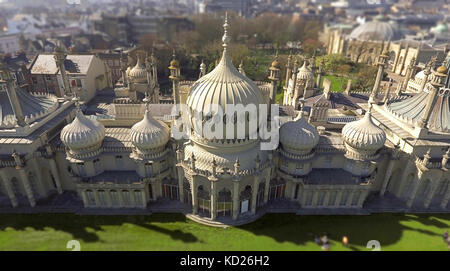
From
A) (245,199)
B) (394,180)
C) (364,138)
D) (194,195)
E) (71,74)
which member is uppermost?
(71,74)

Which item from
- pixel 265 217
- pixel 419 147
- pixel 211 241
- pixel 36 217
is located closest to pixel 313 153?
pixel 265 217

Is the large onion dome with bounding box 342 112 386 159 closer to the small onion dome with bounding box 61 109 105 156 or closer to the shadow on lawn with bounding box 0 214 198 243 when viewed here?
the shadow on lawn with bounding box 0 214 198 243

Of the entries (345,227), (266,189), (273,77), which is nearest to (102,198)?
(266,189)

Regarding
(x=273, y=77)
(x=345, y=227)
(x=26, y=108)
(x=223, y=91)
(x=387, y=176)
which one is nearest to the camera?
(x=223, y=91)

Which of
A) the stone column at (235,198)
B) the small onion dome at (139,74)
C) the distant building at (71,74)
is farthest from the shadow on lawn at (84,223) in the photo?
the distant building at (71,74)

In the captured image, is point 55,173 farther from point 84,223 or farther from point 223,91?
point 223,91

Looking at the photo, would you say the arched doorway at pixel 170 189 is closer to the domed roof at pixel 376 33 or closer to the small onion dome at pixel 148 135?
the small onion dome at pixel 148 135
